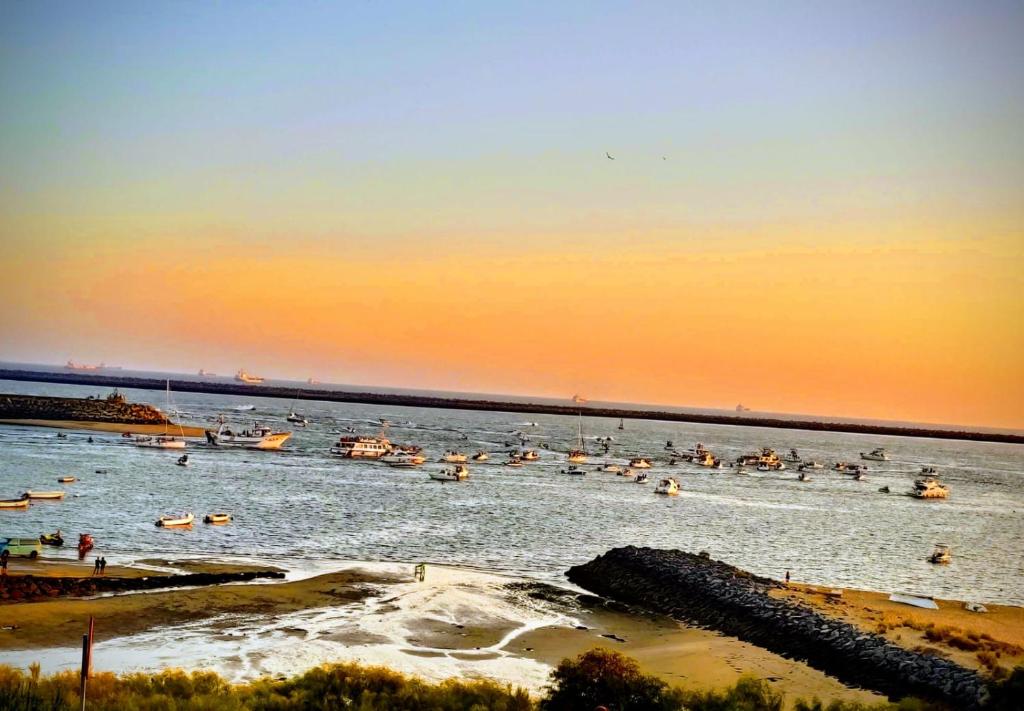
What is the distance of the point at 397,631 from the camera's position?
93.8 ft

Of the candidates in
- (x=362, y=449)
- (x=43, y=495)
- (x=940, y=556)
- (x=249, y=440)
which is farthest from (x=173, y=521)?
(x=249, y=440)

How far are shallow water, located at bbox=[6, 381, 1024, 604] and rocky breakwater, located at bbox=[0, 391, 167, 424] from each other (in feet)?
52.6

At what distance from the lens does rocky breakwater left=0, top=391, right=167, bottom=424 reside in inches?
4646

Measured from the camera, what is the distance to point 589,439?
170000mm

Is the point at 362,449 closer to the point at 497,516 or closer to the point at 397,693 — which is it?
the point at 497,516

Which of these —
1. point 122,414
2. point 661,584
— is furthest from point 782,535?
point 122,414

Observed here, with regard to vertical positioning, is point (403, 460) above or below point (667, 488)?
above

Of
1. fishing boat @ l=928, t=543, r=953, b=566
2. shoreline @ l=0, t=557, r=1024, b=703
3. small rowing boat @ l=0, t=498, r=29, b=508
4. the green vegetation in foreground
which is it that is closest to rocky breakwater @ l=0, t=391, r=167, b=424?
small rowing boat @ l=0, t=498, r=29, b=508

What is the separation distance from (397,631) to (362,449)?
69.4m

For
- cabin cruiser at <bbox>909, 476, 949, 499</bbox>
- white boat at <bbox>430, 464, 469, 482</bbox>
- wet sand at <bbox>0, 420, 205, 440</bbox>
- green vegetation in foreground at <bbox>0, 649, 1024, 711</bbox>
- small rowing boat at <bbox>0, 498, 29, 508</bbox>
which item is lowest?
cabin cruiser at <bbox>909, 476, 949, 499</bbox>

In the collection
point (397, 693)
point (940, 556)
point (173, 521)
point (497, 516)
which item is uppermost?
point (397, 693)

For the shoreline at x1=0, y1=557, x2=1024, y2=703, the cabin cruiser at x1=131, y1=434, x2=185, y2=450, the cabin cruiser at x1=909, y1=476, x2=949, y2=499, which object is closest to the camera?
the shoreline at x1=0, y1=557, x2=1024, y2=703

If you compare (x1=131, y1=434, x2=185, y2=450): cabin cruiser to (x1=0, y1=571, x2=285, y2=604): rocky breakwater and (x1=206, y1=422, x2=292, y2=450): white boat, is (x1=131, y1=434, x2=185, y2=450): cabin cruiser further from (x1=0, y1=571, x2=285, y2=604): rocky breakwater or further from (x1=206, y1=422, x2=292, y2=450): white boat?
(x1=0, y1=571, x2=285, y2=604): rocky breakwater

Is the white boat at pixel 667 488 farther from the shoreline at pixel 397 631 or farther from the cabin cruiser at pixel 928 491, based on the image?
the shoreline at pixel 397 631
